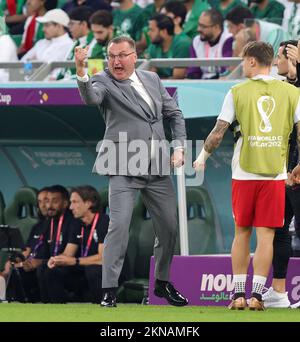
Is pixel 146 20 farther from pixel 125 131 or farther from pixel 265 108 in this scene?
pixel 265 108

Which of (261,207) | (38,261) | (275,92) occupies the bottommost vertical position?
(38,261)

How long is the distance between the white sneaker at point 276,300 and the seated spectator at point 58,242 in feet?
13.4

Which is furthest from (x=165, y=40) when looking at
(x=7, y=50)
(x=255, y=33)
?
(x=7, y=50)

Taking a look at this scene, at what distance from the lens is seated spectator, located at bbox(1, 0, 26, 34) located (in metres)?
19.1

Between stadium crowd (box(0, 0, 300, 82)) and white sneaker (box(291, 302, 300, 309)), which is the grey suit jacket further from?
stadium crowd (box(0, 0, 300, 82))

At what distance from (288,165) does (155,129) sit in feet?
3.53

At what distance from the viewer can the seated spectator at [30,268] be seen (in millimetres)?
15273

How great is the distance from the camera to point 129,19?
17.2 meters

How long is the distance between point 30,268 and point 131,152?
506cm

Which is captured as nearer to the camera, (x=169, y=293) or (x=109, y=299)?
(x=109, y=299)

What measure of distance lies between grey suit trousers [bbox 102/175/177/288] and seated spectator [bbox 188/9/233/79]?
436 centimetres
